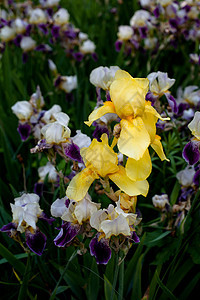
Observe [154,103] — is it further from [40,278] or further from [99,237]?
[40,278]

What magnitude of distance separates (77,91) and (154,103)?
1.17 m

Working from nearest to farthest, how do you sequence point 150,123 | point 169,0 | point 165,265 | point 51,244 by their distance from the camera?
point 150,123 → point 51,244 → point 165,265 → point 169,0

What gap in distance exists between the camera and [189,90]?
211 centimetres

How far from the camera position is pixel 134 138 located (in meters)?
0.89

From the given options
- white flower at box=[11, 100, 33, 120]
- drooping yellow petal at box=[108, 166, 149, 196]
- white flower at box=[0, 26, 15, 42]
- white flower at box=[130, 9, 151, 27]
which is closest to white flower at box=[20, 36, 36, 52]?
white flower at box=[0, 26, 15, 42]

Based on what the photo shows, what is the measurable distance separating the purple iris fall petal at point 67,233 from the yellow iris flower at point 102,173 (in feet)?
0.51

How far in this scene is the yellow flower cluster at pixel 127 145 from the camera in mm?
894

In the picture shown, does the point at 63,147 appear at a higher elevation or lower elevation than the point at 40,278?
higher

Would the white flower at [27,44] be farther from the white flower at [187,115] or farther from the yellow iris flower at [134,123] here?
the yellow iris flower at [134,123]

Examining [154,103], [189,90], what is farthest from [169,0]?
[154,103]

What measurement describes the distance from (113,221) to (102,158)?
0.18m

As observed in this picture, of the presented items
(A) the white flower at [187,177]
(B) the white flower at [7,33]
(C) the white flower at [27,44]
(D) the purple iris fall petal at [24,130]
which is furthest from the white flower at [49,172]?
(B) the white flower at [7,33]

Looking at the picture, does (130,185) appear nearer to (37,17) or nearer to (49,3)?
(37,17)

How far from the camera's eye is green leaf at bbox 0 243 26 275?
1.41 meters
